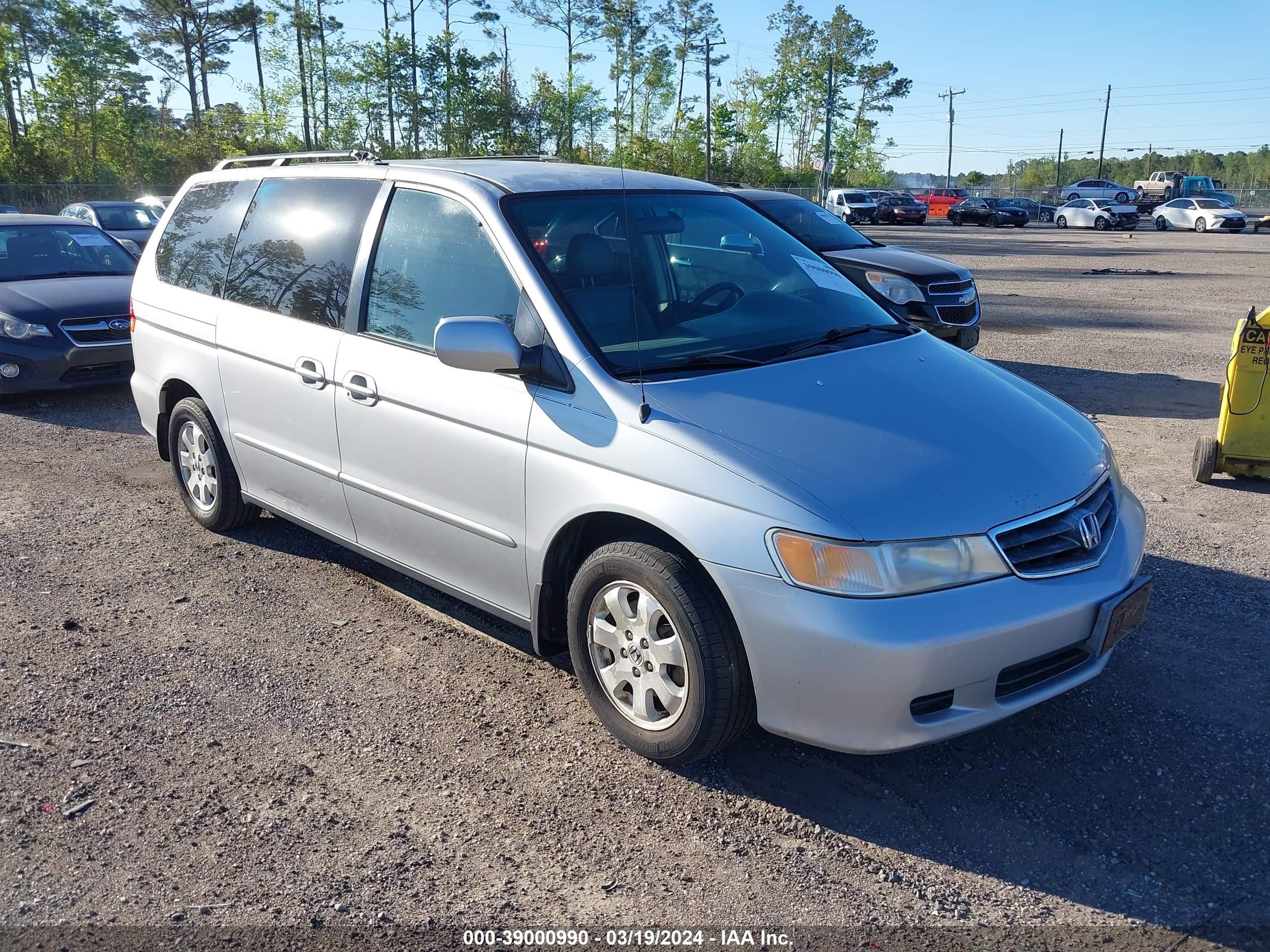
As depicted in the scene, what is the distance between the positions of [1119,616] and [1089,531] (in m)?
0.28

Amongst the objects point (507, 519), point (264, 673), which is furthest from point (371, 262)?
point (264, 673)

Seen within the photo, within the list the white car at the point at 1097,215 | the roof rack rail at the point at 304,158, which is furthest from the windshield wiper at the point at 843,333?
the white car at the point at 1097,215

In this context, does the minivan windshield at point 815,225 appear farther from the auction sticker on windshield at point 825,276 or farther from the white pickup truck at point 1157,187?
the white pickup truck at point 1157,187

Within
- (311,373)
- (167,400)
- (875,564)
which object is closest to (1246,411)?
(875,564)

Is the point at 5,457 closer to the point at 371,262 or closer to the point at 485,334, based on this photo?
the point at 371,262

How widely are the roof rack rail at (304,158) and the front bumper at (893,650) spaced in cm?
298

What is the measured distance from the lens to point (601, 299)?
12.2ft

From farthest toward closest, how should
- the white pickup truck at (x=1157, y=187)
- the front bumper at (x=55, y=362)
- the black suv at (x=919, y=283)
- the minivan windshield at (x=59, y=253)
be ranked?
→ the white pickup truck at (x=1157, y=187) < the black suv at (x=919, y=283) < the minivan windshield at (x=59, y=253) < the front bumper at (x=55, y=362)

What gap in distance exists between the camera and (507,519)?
3.64 m

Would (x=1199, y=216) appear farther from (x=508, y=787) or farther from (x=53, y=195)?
(x=508, y=787)

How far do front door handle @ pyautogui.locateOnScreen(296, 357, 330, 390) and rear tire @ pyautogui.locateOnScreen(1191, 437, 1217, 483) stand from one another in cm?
522

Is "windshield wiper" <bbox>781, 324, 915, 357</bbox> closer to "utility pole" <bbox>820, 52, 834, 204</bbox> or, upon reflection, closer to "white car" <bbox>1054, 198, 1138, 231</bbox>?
"white car" <bbox>1054, 198, 1138, 231</bbox>

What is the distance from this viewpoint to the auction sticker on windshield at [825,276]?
441 centimetres

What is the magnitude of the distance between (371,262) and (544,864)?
2.50 m
